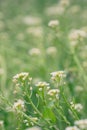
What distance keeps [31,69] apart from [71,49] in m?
0.76

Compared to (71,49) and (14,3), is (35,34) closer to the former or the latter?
(71,49)

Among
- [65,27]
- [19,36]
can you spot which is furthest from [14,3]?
[65,27]

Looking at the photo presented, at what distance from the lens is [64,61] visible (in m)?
3.69

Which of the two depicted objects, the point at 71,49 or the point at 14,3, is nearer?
the point at 71,49

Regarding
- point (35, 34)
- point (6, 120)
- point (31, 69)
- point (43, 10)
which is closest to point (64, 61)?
point (31, 69)

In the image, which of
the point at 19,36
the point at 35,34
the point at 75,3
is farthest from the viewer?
the point at 75,3

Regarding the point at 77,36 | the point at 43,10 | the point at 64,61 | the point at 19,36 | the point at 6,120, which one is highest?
the point at 43,10

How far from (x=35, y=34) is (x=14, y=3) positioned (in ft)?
9.75

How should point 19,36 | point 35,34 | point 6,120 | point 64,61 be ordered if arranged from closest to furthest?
1. point 6,120
2. point 64,61
3. point 35,34
4. point 19,36

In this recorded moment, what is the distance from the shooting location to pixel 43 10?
6.68m

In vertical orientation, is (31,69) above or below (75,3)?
below

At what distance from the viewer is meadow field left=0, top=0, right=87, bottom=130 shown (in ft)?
6.96

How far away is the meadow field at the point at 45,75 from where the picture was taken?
2121mm

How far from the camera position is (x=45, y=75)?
3.73 meters
